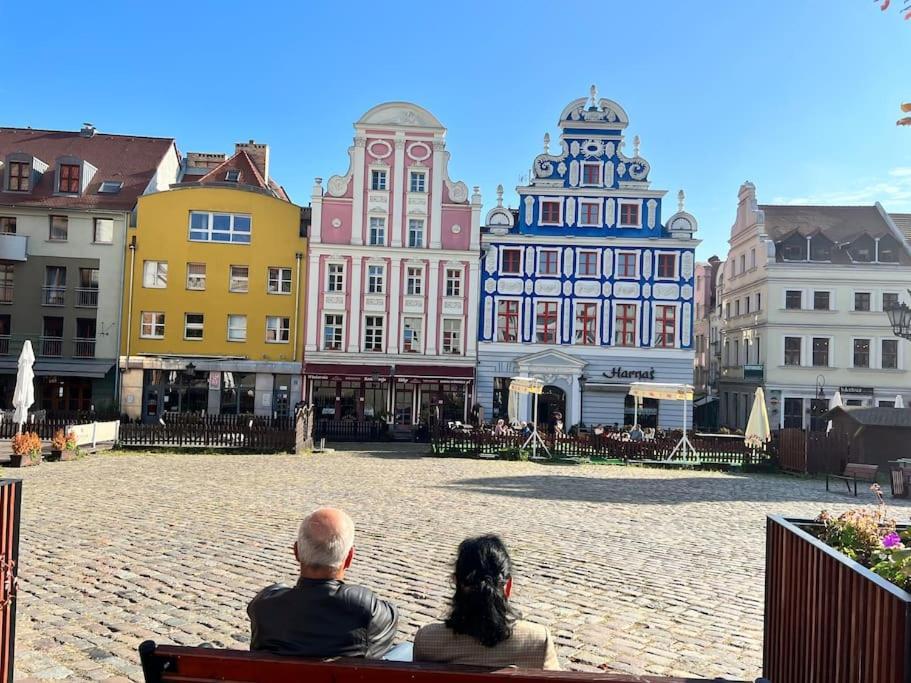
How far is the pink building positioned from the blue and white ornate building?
1.55 metres

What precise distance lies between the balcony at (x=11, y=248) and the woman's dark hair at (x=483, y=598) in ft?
138

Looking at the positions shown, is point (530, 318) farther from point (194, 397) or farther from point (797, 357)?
point (194, 397)

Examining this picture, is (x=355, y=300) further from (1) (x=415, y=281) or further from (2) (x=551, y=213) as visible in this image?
(2) (x=551, y=213)

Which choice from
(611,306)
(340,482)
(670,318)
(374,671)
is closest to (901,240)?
(670,318)

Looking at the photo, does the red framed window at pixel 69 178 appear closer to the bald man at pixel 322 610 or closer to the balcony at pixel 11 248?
the balcony at pixel 11 248

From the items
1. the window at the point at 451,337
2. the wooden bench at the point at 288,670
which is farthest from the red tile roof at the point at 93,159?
the wooden bench at the point at 288,670

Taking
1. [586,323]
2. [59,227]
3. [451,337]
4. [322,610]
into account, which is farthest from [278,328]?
[322,610]

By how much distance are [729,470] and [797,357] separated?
19699 millimetres

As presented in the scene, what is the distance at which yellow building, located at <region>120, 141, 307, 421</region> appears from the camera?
3988cm

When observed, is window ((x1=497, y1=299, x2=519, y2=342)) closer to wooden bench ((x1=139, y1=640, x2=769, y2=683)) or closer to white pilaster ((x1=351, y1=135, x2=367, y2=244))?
white pilaster ((x1=351, y1=135, x2=367, y2=244))

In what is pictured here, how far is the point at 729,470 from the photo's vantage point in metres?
25.9

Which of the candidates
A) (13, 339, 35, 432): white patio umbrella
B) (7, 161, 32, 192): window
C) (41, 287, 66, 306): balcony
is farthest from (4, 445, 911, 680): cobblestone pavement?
(7, 161, 32, 192): window

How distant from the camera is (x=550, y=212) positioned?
1618 inches

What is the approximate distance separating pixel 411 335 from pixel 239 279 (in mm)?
9163
